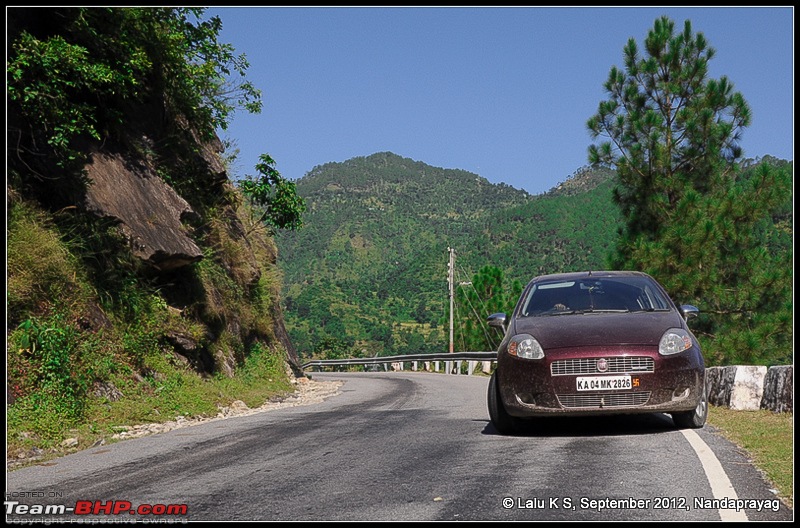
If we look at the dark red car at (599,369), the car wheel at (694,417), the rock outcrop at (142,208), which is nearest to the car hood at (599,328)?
the dark red car at (599,369)

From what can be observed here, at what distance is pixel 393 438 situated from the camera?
779 centimetres

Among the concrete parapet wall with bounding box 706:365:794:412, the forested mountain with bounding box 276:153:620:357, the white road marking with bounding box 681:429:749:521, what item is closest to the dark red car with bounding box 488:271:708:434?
the white road marking with bounding box 681:429:749:521

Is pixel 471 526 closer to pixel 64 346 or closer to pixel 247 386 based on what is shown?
pixel 64 346

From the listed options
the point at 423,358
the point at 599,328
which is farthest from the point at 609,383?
the point at 423,358

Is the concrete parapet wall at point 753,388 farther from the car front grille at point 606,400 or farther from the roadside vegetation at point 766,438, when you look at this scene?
the car front grille at point 606,400

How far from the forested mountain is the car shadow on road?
214 feet

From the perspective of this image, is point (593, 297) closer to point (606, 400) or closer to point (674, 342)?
point (674, 342)

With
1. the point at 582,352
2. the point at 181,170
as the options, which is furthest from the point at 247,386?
the point at 582,352

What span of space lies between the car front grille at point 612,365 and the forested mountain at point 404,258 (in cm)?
6694

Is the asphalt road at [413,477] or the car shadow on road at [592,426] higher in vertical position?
the asphalt road at [413,477]

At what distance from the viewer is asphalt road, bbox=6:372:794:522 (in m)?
4.46

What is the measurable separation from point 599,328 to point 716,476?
7.79 feet

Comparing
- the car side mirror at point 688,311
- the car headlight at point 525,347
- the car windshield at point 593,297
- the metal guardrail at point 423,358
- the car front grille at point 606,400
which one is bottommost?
the metal guardrail at point 423,358

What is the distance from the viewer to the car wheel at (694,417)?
769 cm
